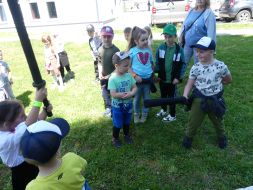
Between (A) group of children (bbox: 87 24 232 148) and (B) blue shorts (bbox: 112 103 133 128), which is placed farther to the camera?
(B) blue shorts (bbox: 112 103 133 128)

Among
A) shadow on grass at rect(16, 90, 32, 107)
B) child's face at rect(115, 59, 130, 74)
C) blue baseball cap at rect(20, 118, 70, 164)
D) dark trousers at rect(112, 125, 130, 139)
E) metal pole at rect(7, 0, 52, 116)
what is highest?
metal pole at rect(7, 0, 52, 116)

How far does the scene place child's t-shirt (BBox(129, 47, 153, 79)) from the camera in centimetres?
437

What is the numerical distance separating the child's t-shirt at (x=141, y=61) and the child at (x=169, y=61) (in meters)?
0.16

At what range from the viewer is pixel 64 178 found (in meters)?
1.83

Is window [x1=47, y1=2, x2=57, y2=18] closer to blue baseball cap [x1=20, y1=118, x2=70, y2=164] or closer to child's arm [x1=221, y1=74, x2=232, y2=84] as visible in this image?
child's arm [x1=221, y1=74, x2=232, y2=84]

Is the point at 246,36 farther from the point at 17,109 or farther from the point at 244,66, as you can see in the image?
the point at 17,109

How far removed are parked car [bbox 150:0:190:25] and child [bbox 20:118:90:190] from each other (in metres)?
12.9

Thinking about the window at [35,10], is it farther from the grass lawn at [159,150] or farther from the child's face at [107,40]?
the child's face at [107,40]

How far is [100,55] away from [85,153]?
182 cm

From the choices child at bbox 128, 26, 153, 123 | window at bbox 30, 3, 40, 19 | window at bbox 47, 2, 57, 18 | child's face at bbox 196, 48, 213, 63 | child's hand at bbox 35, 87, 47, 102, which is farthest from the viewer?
window at bbox 30, 3, 40, 19

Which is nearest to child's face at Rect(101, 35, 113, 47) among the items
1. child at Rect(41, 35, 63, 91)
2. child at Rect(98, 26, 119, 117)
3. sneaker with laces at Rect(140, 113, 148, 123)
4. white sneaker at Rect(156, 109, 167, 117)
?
child at Rect(98, 26, 119, 117)

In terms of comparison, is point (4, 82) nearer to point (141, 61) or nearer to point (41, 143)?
point (141, 61)

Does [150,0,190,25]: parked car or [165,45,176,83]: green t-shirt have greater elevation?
[165,45,176,83]: green t-shirt

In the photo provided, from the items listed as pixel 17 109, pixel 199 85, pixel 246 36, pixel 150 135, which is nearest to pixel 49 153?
pixel 17 109
